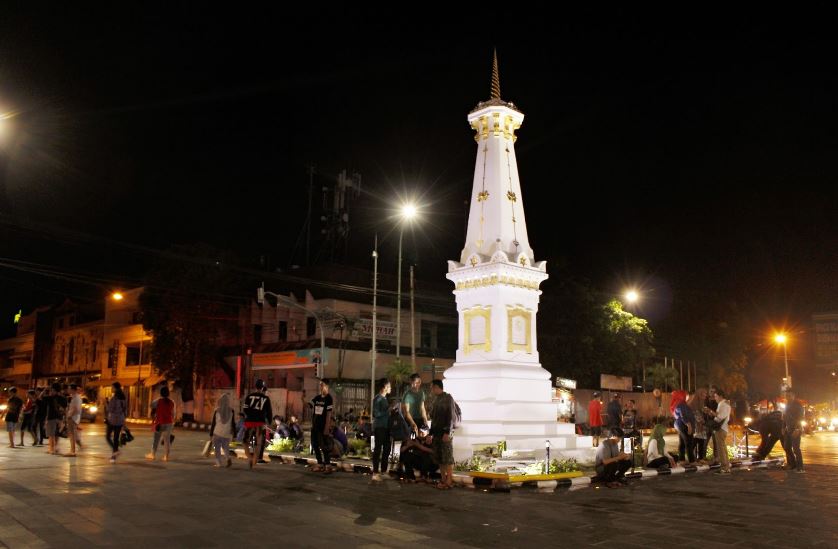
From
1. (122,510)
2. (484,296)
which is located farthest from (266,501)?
(484,296)

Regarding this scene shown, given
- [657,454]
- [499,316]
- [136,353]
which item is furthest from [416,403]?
[136,353]

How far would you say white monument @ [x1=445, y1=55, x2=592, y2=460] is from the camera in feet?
54.6

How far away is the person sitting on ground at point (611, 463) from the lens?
11.8m

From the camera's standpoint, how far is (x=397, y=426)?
12742mm

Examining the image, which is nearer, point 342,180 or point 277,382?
point 277,382

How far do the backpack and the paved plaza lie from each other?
953 mm

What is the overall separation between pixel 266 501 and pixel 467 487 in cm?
368

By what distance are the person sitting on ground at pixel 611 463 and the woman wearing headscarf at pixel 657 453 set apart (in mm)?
2813

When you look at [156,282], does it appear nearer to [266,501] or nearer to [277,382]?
[277,382]

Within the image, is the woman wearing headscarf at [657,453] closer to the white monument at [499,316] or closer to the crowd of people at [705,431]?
the crowd of people at [705,431]

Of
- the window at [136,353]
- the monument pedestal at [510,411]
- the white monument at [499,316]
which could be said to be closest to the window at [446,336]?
the window at [136,353]

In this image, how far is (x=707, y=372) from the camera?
49312mm

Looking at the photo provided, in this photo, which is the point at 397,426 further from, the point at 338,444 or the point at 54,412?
the point at 54,412

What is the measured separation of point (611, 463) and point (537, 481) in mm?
1407
